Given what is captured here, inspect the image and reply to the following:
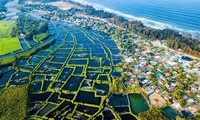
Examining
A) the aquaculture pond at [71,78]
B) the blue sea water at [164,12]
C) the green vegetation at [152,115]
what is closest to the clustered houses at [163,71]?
the green vegetation at [152,115]

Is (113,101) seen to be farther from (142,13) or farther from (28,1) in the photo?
(28,1)

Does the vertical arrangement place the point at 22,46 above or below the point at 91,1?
below

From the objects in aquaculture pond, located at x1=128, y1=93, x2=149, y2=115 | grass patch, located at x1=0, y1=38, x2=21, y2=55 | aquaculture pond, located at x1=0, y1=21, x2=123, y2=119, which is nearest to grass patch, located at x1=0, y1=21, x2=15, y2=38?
grass patch, located at x1=0, y1=38, x2=21, y2=55

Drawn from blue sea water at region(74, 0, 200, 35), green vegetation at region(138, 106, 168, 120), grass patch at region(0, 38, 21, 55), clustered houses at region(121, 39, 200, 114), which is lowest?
grass patch at region(0, 38, 21, 55)

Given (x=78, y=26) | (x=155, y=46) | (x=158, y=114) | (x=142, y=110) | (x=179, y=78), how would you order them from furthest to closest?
(x=78, y=26) → (x=155, y=46) → (x=179, y=78) → (x=142, y=110) → (x=158, y=114)

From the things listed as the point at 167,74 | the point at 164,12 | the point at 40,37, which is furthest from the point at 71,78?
the point at 164,12

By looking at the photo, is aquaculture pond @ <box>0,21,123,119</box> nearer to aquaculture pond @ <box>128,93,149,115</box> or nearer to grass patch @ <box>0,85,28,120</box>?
aquaculture pond @ <box>128,93,149,115</box>

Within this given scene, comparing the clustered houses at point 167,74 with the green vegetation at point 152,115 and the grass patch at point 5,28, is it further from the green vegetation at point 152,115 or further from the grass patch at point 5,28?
the grass patch at point 5,28

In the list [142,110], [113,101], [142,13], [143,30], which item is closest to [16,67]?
[113,101]
